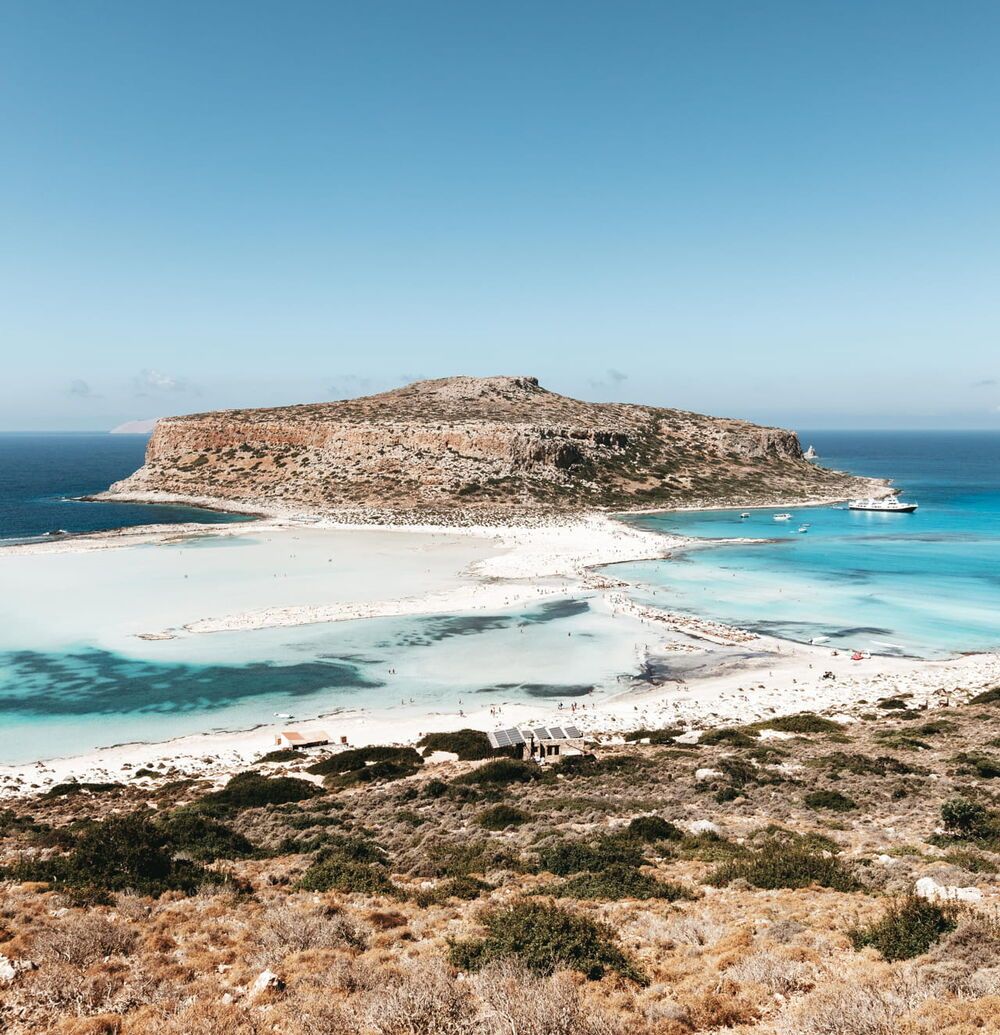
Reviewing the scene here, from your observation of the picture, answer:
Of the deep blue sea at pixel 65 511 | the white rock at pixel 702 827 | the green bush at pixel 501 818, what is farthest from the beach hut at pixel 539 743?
the deep blue sea at pixel 65 511

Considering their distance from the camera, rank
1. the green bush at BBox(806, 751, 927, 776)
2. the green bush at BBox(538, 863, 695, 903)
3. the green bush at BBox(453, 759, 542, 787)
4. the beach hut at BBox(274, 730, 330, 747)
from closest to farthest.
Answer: the green bush at BBox(538, 863, 695, 903), the green bush at BBox(806, 751, 927, 776), the green bush at BBox(453, 759, 542, 787), the beach hut at BBox(274, 730, 330, 747)

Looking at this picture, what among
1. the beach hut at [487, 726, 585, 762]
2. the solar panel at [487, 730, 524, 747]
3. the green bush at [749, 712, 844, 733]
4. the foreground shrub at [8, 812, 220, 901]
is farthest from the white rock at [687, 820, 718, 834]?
the foreground shrub at [8, 812, 220, 901]

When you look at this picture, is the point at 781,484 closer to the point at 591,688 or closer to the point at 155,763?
the point at 591,688

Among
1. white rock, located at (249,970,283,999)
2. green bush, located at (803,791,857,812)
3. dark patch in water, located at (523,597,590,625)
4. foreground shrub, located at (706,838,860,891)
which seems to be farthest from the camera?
dark patch in water, located at (523,597,590,625)

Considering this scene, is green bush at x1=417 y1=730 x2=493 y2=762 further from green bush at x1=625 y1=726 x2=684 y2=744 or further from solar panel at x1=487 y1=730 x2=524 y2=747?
green bush at x1=625 y1=726 x2=684 y2=744

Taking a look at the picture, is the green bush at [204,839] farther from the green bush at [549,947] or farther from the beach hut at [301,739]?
the beach hut at [301,739]

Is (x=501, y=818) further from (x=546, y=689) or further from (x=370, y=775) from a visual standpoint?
(x=546, y=689)

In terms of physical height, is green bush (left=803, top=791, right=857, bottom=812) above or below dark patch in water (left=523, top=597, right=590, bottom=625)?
above
